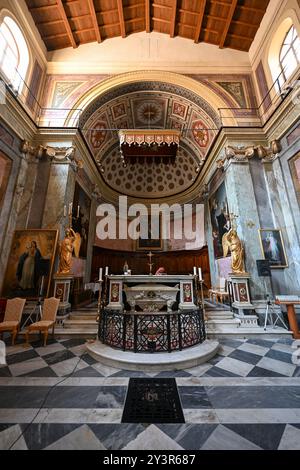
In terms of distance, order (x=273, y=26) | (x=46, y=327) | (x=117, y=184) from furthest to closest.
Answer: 1. (x=117, y=184)
2. (x=273, y=26)
3. (x=46, y=327)

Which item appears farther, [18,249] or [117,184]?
[117,184]

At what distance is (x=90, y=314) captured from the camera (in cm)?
578

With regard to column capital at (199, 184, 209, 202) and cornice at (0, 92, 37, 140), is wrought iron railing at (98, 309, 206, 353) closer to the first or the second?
cornice at (0, 92, 37, 140)

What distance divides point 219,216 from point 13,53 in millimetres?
9490

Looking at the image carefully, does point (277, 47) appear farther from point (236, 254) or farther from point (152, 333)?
point (152, 333)

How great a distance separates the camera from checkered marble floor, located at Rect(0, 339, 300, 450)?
173cm

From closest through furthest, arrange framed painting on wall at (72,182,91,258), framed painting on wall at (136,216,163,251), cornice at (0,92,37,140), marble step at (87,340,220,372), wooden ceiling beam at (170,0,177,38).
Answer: marble step at (87,340,220,372) < cornice at (0,92,37,140) < wooden ceiling beam at (170,0,177,38) < framed painting on wall at (72,182,91,258) < framed painting on wall at (136,216,163,251)

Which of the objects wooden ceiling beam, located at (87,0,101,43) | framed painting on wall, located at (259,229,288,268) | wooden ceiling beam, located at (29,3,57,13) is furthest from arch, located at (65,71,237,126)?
framed painting on wall, located at (259,229,288,268)

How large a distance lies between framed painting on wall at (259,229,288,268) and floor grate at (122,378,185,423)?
500 cm

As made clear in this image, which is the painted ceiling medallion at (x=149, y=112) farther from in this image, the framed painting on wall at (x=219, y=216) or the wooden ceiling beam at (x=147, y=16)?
the framed painting on wall at (x=219, y=216)
